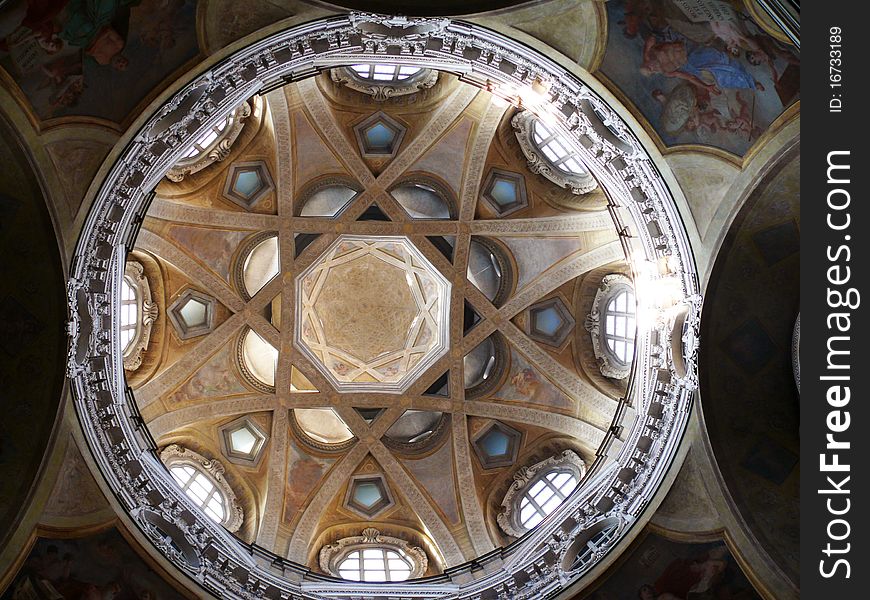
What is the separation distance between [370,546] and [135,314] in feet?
26.5

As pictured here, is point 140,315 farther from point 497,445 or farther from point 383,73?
point 497,445

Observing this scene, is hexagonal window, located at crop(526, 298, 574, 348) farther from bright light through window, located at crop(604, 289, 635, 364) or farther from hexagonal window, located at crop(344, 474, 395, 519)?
hexagonal window, located at crop(344, 474, 395, 519)

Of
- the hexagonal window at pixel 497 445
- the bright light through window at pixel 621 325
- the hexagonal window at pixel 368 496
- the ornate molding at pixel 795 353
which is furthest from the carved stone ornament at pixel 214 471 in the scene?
the ornate molding at pixel 795 353

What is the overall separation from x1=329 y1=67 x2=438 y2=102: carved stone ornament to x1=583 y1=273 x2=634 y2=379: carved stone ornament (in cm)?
661

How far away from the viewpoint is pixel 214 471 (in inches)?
866

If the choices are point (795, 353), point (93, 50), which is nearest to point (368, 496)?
point (795, 353)

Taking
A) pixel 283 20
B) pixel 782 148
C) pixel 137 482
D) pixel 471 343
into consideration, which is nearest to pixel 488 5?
pixel 283 20

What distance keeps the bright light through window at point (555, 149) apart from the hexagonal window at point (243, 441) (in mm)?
10428

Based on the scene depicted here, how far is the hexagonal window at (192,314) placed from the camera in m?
22.6

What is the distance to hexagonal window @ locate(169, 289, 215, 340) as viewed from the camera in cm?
2261

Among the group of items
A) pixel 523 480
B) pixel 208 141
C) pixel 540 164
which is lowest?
pixel 523 480

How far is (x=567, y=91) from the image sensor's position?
15.4m

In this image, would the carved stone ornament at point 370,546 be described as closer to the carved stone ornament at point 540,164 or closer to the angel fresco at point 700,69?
the carved stone ornament at point 540,164

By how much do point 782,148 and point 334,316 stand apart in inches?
583
